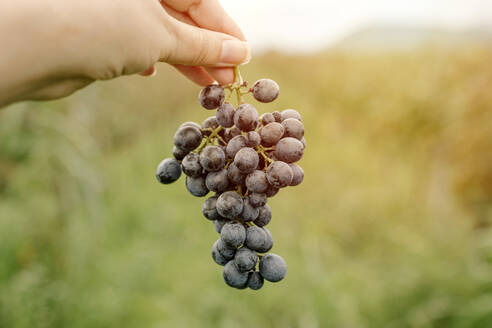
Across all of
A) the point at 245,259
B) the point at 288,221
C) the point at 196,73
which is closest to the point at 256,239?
the point at 245,259

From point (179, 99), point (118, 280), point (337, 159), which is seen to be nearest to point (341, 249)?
point (337, 159)

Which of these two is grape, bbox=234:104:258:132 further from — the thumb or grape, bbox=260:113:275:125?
the thumb

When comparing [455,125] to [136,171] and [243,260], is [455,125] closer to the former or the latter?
[136,171]

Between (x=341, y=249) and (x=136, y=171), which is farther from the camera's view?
(x=136, y=171)

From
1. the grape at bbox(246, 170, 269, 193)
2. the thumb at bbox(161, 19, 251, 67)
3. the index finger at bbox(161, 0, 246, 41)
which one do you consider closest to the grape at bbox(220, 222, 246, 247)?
the grape at bbox(246, 170, 269, 193)

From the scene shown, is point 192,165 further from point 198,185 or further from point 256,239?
point 256,239

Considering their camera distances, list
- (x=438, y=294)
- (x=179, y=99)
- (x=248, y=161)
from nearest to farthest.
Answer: (x=248, y=161), (x=438, y=294), (x=179, y=99)
